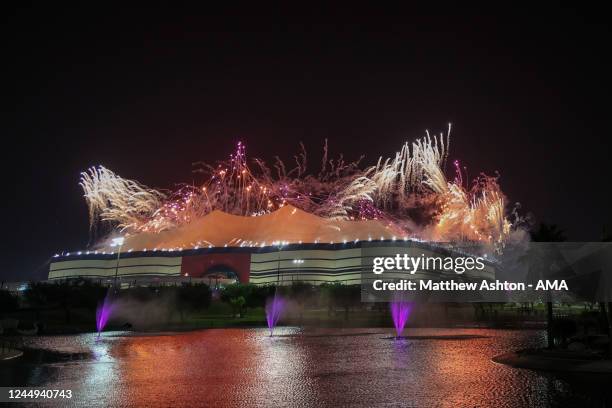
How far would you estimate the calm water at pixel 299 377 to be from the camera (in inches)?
614

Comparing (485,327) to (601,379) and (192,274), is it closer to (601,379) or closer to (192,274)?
(601,379)

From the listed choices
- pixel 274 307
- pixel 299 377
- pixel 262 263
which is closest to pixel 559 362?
pixel 299 377

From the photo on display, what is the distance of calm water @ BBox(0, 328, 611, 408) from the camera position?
51.2ft

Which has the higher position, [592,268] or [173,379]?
[592,268]

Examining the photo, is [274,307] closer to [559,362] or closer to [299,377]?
[559,362]

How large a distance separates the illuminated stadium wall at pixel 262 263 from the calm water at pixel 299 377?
220ft

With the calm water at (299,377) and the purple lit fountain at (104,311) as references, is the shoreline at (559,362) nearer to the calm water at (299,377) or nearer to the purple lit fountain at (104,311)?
the calm water at (299,377)

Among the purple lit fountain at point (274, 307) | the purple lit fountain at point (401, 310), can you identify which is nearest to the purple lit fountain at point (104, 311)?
the purple lit fountain at point (274, 307)

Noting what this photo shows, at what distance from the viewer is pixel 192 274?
107 m

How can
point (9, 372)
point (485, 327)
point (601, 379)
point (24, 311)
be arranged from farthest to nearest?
point (24, 311) < point (485, 327) < point (9, 372) < point (601, 379)

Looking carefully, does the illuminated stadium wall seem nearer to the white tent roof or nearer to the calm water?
the white tent roof

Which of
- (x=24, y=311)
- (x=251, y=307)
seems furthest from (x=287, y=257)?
(x=24, y=311)

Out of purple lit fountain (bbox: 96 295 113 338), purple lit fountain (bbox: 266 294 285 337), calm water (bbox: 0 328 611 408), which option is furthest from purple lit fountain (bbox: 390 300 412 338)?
purple lit fountain (bbox: 96 295 113 338)

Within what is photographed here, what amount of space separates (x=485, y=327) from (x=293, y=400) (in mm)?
36468
